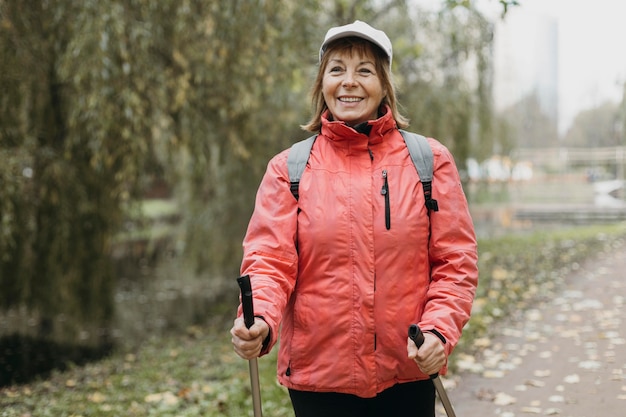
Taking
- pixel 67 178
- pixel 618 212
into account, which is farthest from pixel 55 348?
pixel 618 212

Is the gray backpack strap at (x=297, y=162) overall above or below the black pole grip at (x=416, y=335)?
above

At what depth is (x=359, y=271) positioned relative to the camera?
1.85m

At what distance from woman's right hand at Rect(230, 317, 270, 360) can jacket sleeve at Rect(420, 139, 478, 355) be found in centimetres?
43

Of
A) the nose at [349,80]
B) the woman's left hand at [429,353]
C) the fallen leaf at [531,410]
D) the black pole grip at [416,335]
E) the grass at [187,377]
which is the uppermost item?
the nose at [349,80]

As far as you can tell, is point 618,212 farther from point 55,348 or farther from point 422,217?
point 422,217

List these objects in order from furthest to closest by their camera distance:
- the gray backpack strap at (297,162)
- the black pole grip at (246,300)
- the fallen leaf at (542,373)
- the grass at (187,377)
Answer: the fallen leaf at (542,373) → the grass at (187,377) → the gray backpack strap at (297,162) → the black pole grip at (246,300)

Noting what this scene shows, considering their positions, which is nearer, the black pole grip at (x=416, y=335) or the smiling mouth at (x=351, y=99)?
the black pole grip at (x=416, y=335)

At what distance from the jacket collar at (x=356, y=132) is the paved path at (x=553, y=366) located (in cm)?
270

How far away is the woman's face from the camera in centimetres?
200

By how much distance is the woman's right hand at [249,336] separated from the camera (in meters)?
1.73

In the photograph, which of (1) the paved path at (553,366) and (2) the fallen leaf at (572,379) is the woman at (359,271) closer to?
(1) the paved path at (553,366)

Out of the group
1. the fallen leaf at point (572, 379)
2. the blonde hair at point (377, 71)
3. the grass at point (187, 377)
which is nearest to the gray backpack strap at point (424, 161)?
the blonde hair at point (377, 71)

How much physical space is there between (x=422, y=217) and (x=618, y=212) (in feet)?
68.6

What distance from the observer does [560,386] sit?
15.2 ft
